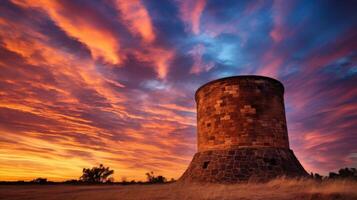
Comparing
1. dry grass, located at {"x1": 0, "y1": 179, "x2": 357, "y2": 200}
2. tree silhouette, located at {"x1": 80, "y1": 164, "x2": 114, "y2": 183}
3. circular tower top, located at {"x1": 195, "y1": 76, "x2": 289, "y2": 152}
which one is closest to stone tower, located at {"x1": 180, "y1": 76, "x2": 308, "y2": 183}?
circular tower top, located at {"x1": 195, "y1": 76, "x2": 289, "y2": 152}

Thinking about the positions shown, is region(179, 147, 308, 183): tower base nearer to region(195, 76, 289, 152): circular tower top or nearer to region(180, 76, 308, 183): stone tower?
region(180, 76, 308, 183): stone tower

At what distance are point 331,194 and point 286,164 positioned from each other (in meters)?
7.19

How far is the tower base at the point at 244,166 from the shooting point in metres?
13.8

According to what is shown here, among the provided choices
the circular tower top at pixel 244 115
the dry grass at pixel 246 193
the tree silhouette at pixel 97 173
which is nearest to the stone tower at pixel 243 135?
the circular tower top at pixel 244 115

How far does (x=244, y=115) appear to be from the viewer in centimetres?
1548

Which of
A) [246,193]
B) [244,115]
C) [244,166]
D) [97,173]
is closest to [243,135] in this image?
[244,115]

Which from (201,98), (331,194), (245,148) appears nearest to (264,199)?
(331,194)

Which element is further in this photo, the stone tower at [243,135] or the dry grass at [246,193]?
the stone tower at [243,135]

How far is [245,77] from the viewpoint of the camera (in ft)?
53.4

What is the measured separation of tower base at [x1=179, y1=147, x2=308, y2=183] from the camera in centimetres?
1384

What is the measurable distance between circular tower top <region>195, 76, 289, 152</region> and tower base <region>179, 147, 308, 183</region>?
466mm

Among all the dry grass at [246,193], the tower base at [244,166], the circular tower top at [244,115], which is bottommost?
the dry grass at [246,193]

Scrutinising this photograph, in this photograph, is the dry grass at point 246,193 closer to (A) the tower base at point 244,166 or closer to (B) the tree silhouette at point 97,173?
(A) the tower base at point 244,166

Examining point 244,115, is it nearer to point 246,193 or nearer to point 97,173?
Result: point 246,193
